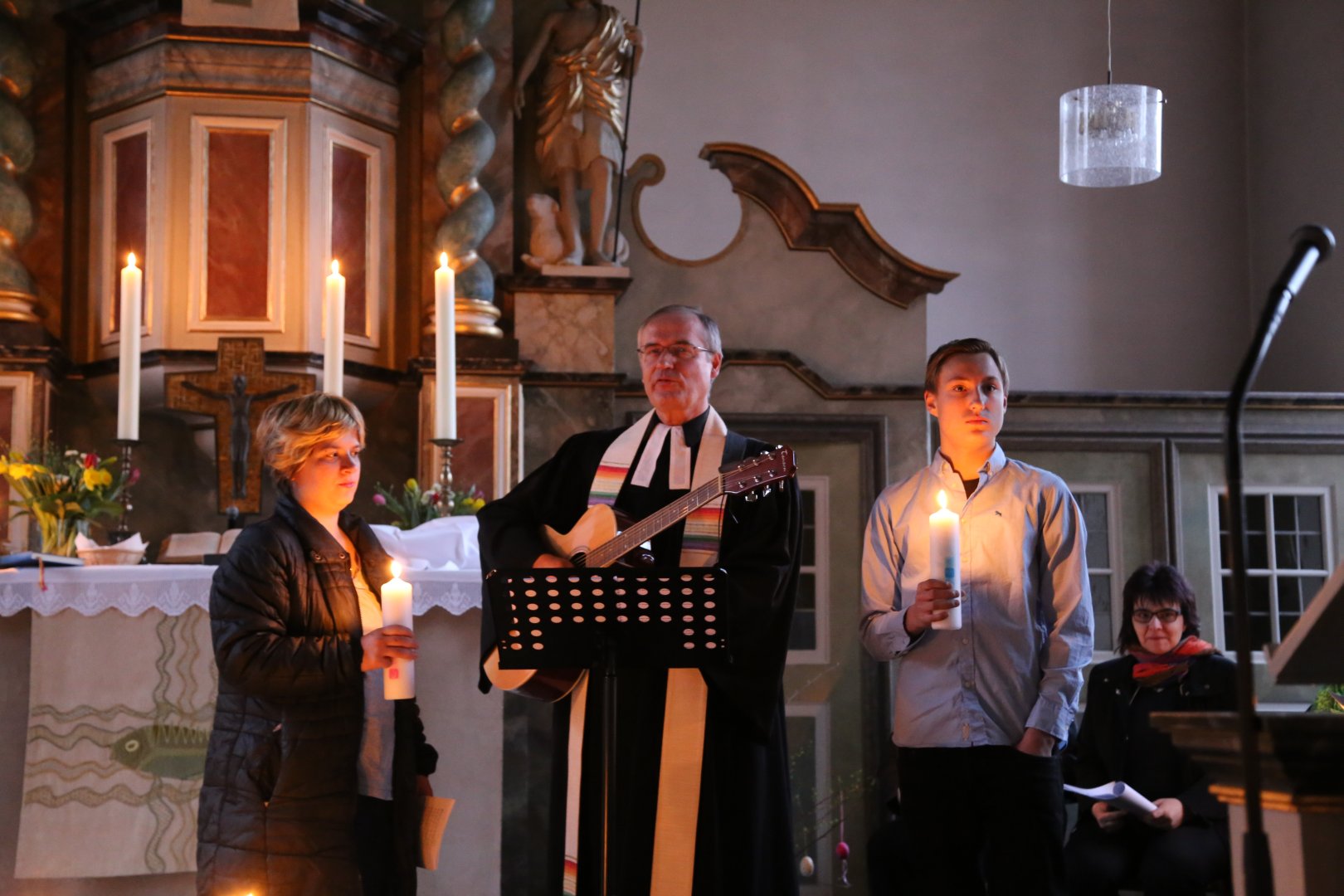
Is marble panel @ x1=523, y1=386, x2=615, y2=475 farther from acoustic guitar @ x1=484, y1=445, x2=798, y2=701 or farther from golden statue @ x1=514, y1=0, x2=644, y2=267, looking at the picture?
acoustic guitar @ x1=484, y1=445, x2=798, y2=701

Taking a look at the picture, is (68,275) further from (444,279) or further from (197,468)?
(444,279)

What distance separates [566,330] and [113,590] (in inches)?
99.9

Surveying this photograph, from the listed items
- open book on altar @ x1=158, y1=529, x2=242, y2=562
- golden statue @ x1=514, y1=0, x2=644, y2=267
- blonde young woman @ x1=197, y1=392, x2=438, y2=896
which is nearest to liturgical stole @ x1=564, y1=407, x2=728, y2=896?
blonde young woman @ x1=197, y1=392, x2=438, y2=896

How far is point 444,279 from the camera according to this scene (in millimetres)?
5293

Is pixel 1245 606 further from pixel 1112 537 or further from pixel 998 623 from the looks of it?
pixel 1112 537

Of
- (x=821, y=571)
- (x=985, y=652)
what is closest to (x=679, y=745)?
(x=985, y=652)

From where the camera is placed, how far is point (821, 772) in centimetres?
664

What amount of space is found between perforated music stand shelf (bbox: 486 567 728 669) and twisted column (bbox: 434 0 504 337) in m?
3.63

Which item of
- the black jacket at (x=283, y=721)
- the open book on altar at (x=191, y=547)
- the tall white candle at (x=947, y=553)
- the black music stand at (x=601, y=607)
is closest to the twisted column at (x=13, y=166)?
the open book on altar at (x=191, y=547)

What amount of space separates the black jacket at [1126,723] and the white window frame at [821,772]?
1.70 meters

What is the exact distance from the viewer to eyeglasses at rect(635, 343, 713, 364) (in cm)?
376

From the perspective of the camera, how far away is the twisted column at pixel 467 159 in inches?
260

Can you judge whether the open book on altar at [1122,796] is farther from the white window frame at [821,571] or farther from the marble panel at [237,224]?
the marble panel at [237,224]

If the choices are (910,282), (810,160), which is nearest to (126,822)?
(910,282)
